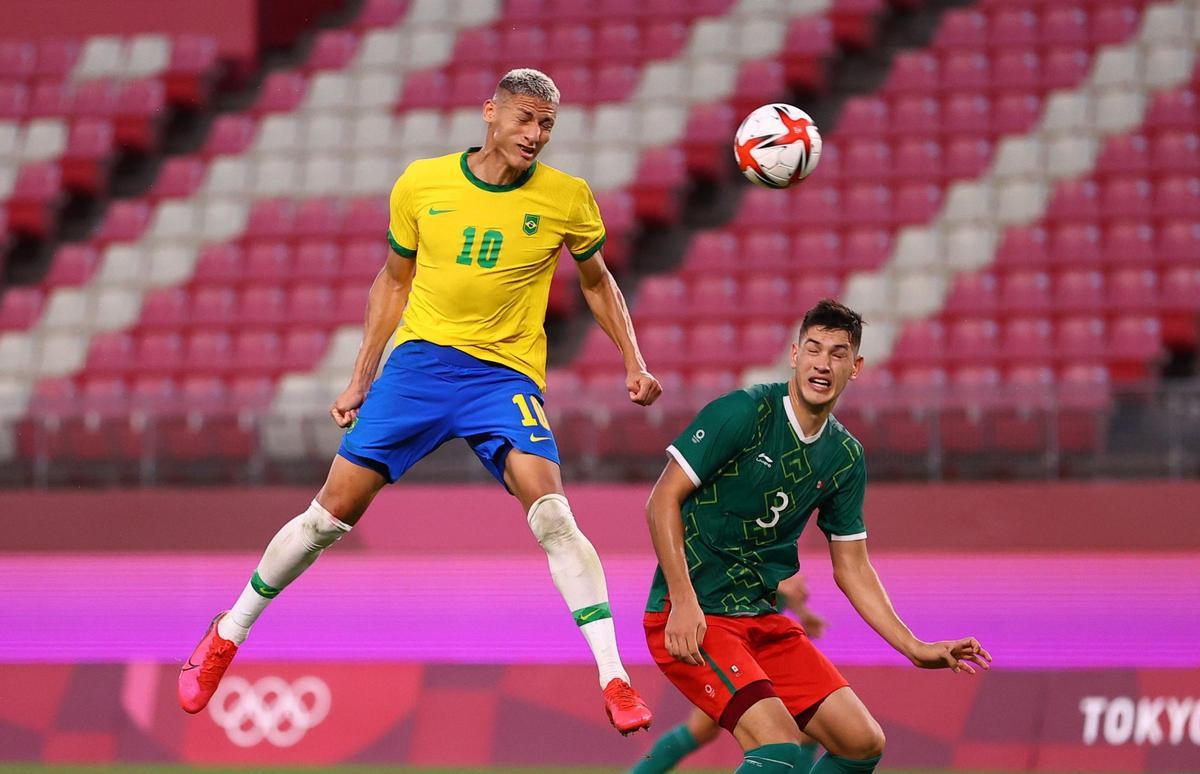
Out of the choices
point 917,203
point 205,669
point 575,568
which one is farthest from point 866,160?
point 205,669

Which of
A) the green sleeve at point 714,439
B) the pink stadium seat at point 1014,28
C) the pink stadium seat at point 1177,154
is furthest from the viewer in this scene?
the pink stadium seat at point 1014,28

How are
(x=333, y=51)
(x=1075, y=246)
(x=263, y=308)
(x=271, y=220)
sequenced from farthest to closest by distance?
(x=333, y=51) < (x=271, y=220) < (x=263, y=308) < (x=1075, y=246)

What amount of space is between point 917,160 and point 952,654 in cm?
1052

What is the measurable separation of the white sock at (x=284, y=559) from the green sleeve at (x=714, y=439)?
136cm

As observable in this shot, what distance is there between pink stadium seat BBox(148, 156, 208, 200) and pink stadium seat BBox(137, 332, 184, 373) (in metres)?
2.44

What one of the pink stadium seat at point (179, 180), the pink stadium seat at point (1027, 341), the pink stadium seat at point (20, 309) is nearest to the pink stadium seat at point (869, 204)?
the pink stadium seat at point (1027, 341)

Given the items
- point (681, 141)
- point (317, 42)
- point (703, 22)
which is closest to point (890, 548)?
point (681, 141)

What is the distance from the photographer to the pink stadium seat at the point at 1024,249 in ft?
45.6

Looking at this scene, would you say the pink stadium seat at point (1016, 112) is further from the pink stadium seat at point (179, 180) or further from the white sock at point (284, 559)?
the white sock at point (284, 559)

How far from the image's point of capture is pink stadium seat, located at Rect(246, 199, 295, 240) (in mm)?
16125

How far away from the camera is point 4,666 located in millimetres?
9172

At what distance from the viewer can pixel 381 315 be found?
6.16 meters

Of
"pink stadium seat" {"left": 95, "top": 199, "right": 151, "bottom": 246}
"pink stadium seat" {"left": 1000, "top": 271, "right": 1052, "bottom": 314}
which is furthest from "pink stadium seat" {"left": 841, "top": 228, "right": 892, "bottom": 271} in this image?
"pink stadium seat" {"left": 95, "top": 199, "right": 151, "bottom": 246}

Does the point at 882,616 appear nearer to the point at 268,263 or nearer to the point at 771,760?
the point at 771,760
